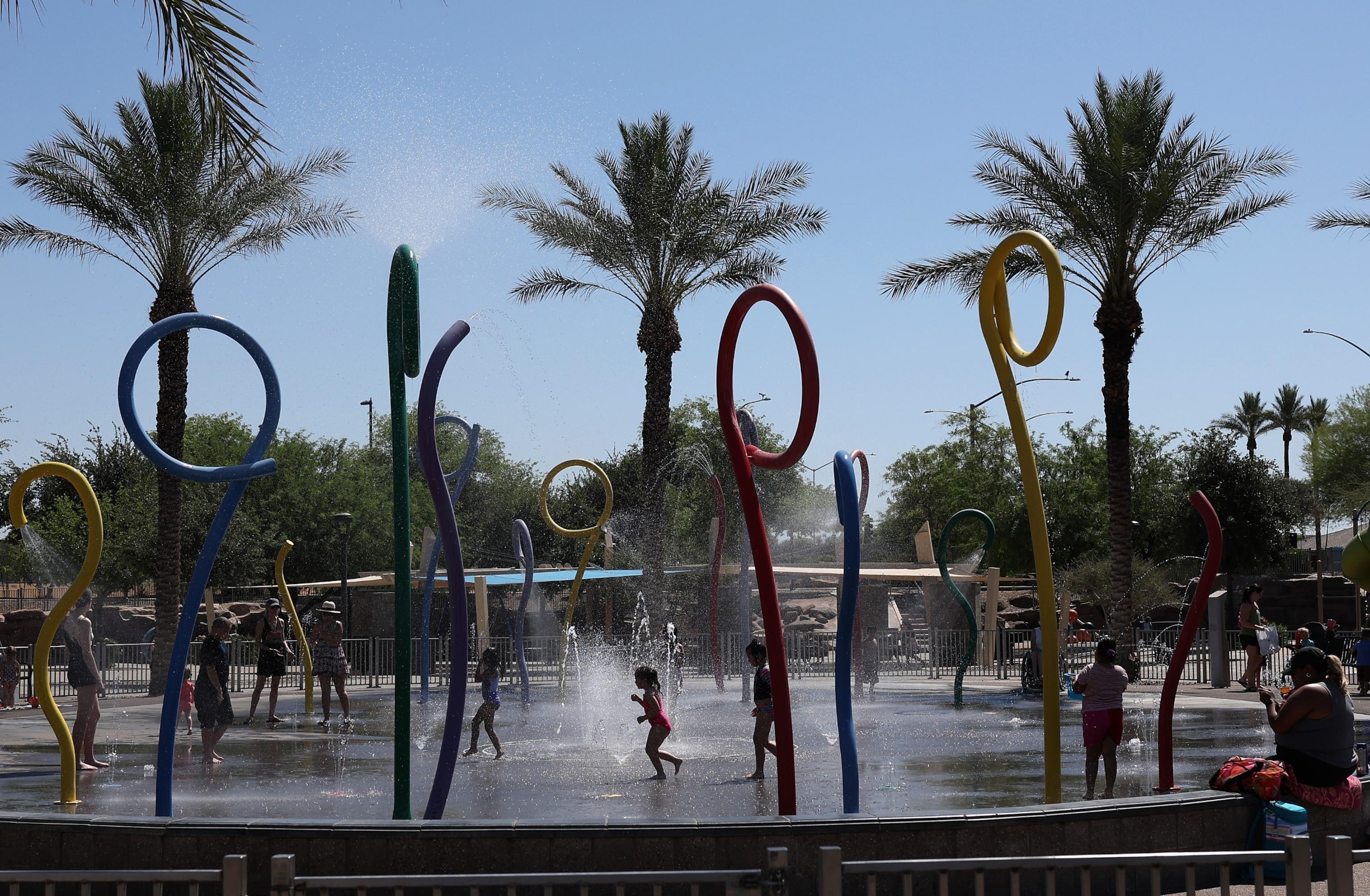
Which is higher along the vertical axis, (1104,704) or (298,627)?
(298,627)

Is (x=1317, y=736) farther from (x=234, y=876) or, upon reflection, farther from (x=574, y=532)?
(x=574, y=532)

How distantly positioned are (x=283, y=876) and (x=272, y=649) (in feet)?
40.7

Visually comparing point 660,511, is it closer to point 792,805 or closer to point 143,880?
point 792,805

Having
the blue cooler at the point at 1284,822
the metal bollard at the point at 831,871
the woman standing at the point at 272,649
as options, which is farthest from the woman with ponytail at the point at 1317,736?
the woman standing at the point at 272,649

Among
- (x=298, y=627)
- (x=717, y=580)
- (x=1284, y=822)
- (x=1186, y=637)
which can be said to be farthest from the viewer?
(x=717, y=580)

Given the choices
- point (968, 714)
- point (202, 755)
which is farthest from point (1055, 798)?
point (968, 714)

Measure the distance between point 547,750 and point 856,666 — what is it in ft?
21.6

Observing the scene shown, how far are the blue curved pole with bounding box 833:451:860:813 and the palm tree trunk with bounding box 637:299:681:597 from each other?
1639 cm

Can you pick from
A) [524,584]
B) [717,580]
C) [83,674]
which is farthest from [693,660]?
[83,674]

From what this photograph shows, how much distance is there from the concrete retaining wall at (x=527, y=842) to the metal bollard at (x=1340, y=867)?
2237 mm

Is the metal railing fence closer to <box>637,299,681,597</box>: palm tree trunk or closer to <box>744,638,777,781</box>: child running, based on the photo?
<box>637,299,681,597</box>: palm tree trunk

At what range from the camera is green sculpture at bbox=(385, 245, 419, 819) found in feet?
26.4

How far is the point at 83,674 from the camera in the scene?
11.3m

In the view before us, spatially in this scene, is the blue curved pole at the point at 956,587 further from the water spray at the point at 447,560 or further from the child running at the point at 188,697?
the water spray at the point at 447,560
